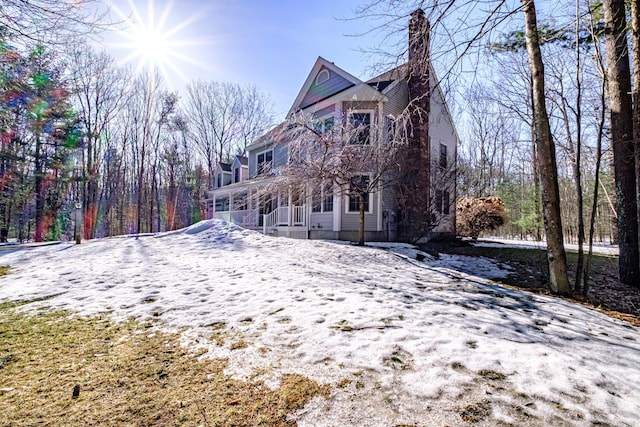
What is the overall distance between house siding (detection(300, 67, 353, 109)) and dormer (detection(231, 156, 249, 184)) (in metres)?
6.27

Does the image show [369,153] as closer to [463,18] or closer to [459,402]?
[463,18]

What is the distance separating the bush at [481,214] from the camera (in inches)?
547

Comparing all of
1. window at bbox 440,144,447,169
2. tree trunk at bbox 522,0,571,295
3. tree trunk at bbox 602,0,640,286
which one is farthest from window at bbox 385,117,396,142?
tree trunk at bbox 602,0,640,286

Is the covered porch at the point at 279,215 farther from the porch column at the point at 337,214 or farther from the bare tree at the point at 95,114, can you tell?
the bare tree at the point at 95,114

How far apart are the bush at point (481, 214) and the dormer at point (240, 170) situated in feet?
41.4

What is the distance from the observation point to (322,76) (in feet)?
45.0

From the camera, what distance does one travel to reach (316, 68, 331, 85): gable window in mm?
13445

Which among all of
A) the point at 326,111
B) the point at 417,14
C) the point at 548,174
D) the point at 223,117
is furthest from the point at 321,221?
the point at 223,117

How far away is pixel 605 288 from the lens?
5.89 meters

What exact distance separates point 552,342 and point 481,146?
2523cm

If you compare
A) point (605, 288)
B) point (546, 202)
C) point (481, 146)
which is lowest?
point (605, 288)

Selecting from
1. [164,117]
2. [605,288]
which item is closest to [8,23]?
[605,288]

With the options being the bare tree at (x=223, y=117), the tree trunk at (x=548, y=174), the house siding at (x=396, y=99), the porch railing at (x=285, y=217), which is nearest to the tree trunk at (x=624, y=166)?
the tree trunk at (x=548, y=174)

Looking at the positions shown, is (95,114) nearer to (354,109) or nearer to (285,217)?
(285,217)
